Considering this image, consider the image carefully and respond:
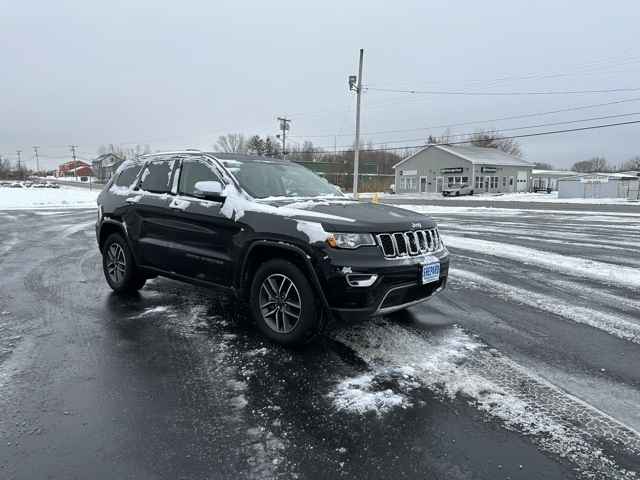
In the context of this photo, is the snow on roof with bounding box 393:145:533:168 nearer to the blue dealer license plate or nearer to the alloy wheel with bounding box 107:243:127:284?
the alloy wheel with bounding box 107:243:127:284

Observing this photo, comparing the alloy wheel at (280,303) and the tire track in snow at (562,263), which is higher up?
the alloy wheel at (280,303)

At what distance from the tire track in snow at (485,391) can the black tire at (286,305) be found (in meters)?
0.53

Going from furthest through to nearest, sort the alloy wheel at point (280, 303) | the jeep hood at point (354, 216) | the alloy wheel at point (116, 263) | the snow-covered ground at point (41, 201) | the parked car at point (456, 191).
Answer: the parked car at point (456, 191), the snow-covered ground at point (41, 201), the alloy wheel at point (116, 263), the alloy wheel at point (280, 303), the jeep hood at point (354, 216)

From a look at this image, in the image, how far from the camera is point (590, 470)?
2.63 m

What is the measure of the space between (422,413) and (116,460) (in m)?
1.91

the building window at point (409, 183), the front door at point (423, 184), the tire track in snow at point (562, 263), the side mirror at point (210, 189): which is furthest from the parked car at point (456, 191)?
the side mirror at point (210, 189)

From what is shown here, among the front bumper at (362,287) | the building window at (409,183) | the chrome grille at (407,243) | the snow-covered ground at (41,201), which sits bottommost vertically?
the snow-covered ground at (41,201)

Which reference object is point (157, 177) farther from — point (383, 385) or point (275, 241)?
point (383, 385)

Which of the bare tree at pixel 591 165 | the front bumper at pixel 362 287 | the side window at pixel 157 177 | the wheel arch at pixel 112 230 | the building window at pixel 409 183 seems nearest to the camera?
the front bumper at pixel 362 287

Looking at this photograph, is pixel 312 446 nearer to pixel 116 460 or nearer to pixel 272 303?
pixel 116 460

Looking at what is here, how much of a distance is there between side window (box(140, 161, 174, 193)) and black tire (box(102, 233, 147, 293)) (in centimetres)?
80

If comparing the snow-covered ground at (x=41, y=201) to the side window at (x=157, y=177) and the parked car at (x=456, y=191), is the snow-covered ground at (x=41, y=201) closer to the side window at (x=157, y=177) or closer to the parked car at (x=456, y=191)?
the side window at (x=157, y=177)

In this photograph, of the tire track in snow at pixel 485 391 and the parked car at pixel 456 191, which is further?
the parked car at pixel 456 191

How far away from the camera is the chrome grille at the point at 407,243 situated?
4133 mm
